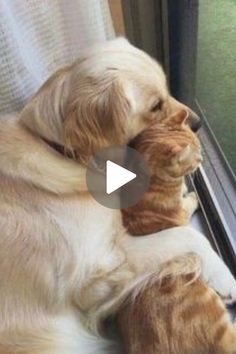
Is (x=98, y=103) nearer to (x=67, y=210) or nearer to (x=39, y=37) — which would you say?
(x=67, y=210)

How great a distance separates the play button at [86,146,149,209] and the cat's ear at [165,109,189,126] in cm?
10

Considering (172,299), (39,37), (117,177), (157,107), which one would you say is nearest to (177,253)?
(172,299)

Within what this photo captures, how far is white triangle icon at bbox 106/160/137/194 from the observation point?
3.56 feet

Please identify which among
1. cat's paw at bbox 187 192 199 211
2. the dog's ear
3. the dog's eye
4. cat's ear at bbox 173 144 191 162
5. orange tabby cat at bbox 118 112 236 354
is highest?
the dog's ear

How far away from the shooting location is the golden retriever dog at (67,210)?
40.6 inches

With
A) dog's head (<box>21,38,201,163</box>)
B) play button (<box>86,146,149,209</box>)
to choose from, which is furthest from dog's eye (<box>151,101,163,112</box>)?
play button (<box>86,146,149,209</box>)

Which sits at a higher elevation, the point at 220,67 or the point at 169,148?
the point at 169,148

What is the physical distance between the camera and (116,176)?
3.64ft

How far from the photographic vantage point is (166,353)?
1.01 m

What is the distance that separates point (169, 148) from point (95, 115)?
0.54ft

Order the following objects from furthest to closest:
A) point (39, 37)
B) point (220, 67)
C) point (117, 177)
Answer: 1. point (220, 67)
2. point (39, 37)
3. point (117, 177)

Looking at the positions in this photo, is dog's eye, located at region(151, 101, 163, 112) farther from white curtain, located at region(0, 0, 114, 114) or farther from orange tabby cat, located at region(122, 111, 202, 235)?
white curtain, located at region(0, 0, 114, 114)

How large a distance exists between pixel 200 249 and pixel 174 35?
30.1 inches

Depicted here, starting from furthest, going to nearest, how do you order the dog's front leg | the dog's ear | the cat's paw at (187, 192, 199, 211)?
1. the cat's paw at (187, 192, 199, 211)
2. the dog's front leg
3. the dog's ear
